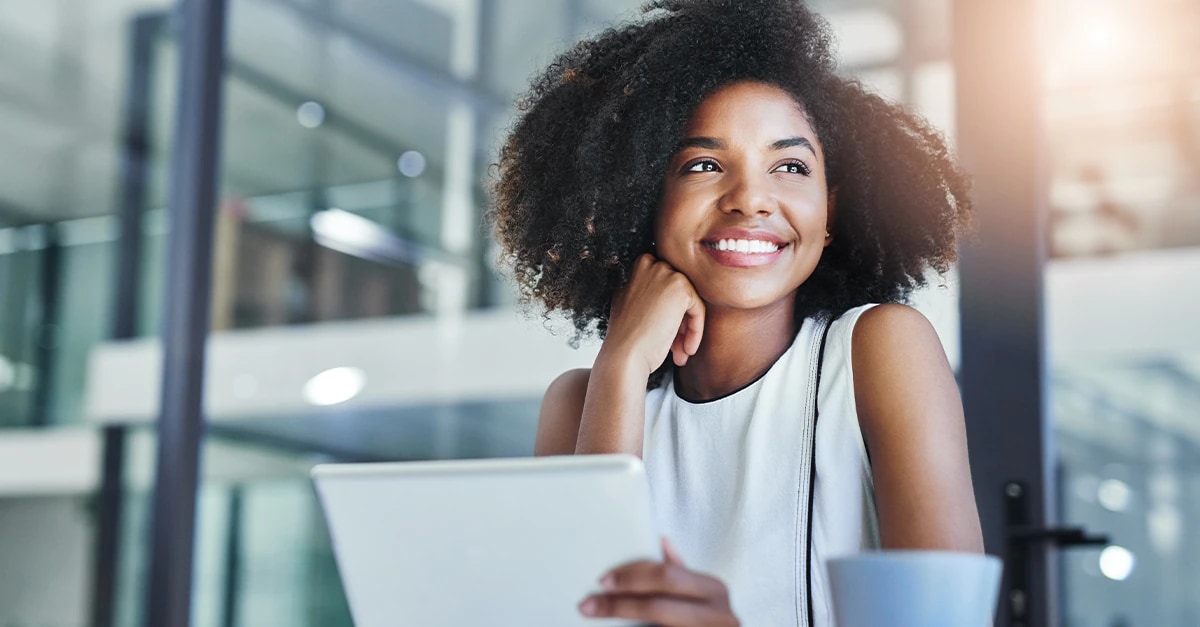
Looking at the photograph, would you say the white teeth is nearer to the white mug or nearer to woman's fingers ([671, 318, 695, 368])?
woman's fingers ([671, 318, 695, 368])

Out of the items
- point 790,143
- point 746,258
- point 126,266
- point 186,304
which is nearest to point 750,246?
point 746,258

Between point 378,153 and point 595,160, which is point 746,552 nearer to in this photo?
point 595,160

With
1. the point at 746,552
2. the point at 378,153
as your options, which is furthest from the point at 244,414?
the point at 746,552

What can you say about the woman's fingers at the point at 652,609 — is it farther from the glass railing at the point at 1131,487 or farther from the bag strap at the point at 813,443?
the glass railing at the point at 1131,487

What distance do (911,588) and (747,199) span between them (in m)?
0.62

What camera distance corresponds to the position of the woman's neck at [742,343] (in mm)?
1294

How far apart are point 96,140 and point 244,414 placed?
815mm

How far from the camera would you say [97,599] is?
319 cm

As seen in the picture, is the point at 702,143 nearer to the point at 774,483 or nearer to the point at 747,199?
the point at 747,199

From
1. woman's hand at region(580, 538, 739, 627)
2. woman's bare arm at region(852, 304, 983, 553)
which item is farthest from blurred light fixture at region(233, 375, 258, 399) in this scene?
woman's hand at region(580, 538, 739, 627)

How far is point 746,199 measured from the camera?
1.20m

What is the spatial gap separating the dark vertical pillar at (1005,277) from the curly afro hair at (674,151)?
0.63 m

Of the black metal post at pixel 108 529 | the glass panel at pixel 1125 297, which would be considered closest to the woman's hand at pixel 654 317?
the glass panel at pixel 1125 297

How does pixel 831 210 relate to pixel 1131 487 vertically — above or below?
above
